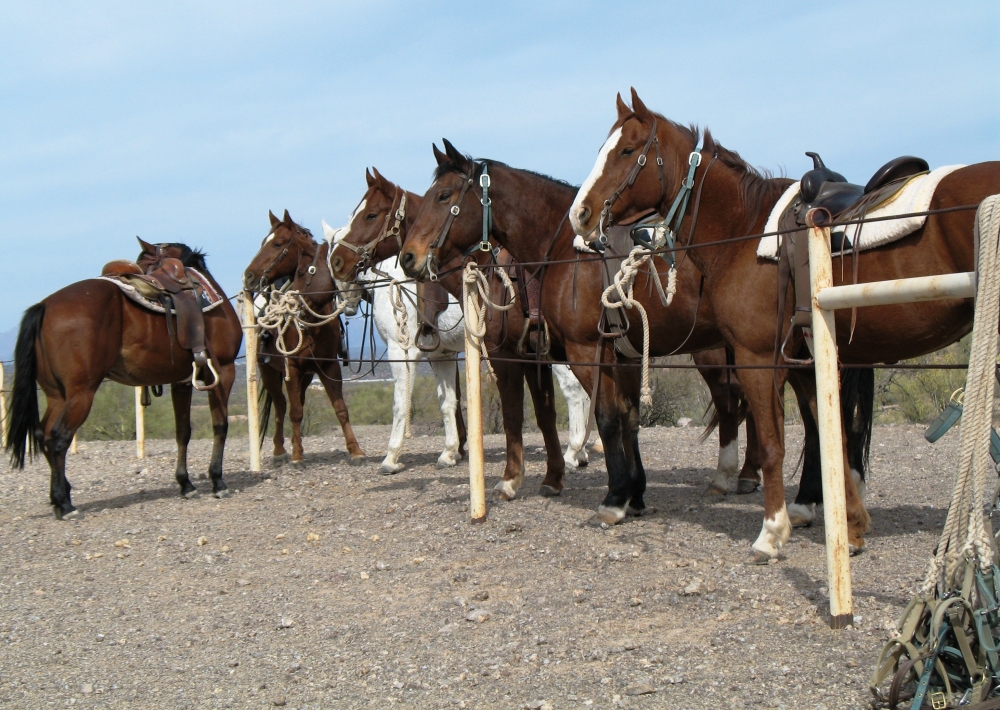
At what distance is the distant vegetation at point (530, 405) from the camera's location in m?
13.3

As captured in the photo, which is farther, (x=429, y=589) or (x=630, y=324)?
(x=630, y=324)

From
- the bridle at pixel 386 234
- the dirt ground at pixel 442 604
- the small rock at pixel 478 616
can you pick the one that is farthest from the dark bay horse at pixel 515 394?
the small rock at pixel 478 616

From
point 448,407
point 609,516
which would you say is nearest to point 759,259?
point 609,516

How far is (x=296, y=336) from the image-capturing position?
33.8 ft

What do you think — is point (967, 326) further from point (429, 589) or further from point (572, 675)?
point (429, 589)

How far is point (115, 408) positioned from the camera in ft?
63.3

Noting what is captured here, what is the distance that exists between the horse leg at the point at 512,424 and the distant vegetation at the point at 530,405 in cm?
216

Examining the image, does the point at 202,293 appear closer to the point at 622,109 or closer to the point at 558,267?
the point at 558,267

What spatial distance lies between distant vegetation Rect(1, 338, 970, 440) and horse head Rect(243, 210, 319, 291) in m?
2.18

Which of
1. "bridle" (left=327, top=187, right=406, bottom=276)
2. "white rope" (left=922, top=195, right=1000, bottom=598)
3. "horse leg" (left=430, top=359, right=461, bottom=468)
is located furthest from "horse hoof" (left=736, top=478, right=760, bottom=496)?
"white rope" (left=922, top=195, right=1000, bottom=598)

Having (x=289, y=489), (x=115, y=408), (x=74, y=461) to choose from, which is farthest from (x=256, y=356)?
(x=115, y=408)

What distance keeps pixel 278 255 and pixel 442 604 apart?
21.3 feet

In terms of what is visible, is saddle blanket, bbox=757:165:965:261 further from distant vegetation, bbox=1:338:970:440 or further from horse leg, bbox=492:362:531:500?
distant vegetation, bbox=1:338:970:440

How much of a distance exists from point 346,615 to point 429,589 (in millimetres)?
537
